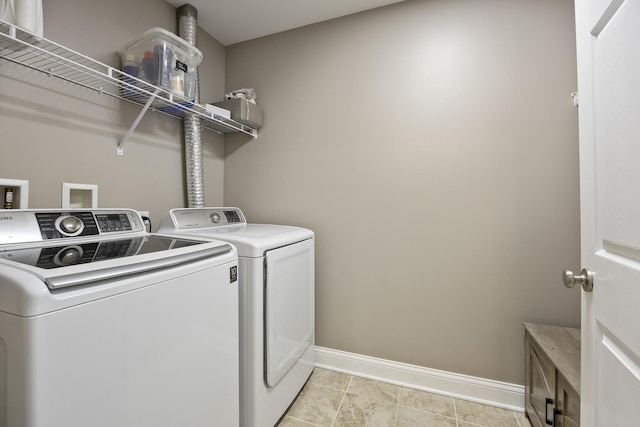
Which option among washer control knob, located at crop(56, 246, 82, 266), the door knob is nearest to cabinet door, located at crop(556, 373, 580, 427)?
the door knob

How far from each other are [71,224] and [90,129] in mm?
586

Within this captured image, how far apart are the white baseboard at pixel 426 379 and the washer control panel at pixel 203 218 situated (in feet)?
3.80

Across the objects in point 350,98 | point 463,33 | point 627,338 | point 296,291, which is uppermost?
point 463,33

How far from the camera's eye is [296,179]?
7.00ft

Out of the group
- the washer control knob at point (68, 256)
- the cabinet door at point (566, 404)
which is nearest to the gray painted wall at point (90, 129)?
the washer control knob at point (68, 256)

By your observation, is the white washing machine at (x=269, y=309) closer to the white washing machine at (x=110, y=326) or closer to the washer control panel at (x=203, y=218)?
the washer control panel at (x=203, y=218)

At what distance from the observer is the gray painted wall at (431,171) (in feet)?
5.15

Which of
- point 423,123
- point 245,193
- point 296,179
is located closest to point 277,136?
point 296,179

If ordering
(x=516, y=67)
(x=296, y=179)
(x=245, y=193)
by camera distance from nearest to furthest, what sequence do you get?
(x=516, y=67) < (x=296, y=179) < (x=245, y=193)

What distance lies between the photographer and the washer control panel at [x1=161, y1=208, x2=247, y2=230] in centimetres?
157

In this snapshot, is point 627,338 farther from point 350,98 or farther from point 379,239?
point 350,98

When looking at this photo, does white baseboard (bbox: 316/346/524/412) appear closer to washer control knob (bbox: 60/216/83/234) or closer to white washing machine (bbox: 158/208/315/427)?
white washing machine (bbox: 158/208/315/427)

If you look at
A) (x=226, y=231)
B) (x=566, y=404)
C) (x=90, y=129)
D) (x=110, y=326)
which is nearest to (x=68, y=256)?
(x=110, y=326)

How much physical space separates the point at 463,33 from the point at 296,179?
56.5 inches
